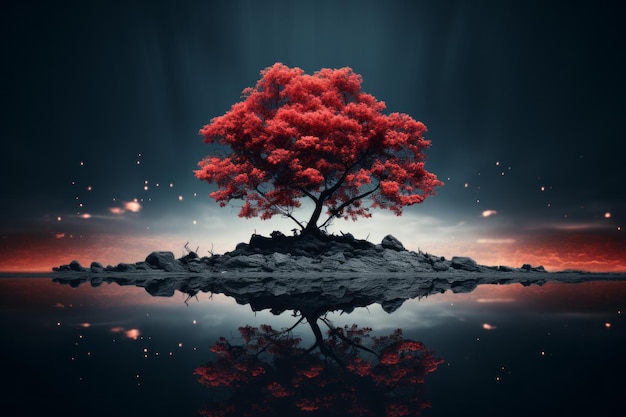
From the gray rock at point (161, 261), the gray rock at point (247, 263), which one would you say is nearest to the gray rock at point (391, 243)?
the gray rock at point (247, 263)

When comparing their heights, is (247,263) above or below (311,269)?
above

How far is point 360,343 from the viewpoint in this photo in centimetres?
537

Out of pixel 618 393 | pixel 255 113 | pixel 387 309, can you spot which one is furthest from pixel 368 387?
pixel 255 113

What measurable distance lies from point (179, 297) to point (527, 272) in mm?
19808

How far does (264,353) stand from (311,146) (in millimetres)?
16710

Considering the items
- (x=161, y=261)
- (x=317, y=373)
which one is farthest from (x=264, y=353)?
(x=161, y=261)

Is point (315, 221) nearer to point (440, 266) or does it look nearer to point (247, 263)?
point (247, 263)

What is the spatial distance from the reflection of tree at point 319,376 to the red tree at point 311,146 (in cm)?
1501

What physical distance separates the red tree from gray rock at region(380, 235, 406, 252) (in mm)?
2426

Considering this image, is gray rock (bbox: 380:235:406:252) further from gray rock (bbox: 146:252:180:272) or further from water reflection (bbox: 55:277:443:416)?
water reflection (bbox: 55:277:443:416)

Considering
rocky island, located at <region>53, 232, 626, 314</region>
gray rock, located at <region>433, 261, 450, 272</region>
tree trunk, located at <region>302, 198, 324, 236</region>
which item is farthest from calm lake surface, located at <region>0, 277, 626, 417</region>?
tree trunk, located at <region>302, 198, 324, 236</region>

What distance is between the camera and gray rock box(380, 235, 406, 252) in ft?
78.6

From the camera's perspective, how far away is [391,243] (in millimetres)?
24250

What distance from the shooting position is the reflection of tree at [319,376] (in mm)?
3175
